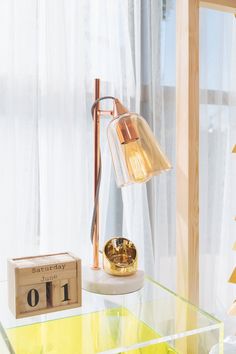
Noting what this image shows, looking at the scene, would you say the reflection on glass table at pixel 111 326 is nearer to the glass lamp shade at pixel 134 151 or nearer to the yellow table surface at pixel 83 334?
the yellow table surface at pixel 83 334

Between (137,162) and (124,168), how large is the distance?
1.5 inches

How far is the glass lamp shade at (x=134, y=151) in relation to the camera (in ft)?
3.44

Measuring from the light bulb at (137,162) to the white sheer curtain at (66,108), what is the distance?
382 mm

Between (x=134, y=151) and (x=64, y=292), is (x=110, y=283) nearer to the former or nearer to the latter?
(x=64, y=292)

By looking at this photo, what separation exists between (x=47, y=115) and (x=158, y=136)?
432 millimetres

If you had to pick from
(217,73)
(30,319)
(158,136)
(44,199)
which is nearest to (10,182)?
(44,199)

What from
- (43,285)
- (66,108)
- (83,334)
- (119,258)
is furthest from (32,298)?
(66,108)

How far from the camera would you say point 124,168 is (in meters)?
1.08

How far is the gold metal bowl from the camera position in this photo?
1.16 m

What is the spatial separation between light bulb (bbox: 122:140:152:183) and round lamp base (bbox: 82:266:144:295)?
10.8 inches

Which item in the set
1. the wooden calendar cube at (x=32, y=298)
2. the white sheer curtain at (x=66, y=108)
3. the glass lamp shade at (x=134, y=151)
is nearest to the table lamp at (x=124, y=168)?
the glass lamp shade at (x=134, y=151)

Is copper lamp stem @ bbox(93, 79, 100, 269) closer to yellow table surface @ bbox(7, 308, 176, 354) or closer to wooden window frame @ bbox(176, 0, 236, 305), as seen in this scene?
yellow table surface @ bbox(7, 308, 176, 354)

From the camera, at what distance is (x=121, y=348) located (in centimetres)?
95

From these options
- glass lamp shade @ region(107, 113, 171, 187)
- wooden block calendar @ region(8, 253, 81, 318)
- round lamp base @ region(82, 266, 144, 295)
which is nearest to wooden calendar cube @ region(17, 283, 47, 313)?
wooden block calendar @ region(8, 253, 81, 318)
